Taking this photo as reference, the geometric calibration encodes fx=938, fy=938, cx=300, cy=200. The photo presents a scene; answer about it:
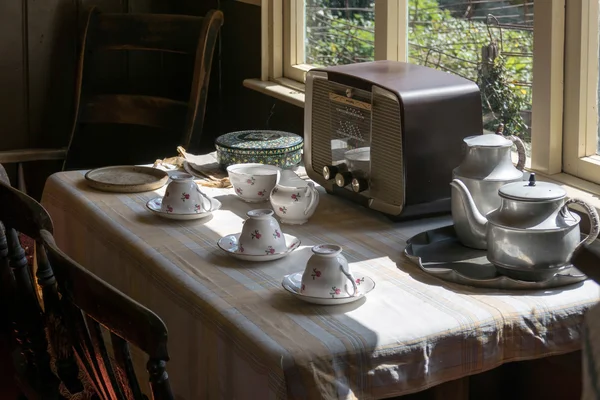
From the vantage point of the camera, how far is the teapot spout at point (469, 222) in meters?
1.66

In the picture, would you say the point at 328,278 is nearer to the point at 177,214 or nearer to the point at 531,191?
the point at 531,191

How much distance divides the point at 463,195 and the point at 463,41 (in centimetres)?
70

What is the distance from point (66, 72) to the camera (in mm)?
3365

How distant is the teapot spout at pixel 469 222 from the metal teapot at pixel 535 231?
0.10 m

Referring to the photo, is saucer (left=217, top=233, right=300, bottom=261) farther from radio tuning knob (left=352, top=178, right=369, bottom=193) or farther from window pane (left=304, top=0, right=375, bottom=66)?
window pane (left=304, top=0, right=375, bottom=66)

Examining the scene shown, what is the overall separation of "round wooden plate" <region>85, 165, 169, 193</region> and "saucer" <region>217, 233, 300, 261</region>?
46cm

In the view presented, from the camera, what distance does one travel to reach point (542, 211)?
1.52 meters

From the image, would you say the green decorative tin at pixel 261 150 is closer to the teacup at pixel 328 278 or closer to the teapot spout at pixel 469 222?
the teapot spout at pixel 469 222

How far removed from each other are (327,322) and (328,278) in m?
0.08

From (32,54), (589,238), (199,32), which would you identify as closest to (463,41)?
(589,238)

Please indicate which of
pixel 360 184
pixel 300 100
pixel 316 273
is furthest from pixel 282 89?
pixel 316 273

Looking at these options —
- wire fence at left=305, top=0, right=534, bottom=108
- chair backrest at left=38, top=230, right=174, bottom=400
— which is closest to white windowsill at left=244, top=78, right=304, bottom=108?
wire fence at left=305, top=0, right=534, bottom=108

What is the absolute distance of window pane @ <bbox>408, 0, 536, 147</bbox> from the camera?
2062 mm

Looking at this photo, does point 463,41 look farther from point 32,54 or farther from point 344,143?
point 32,54
